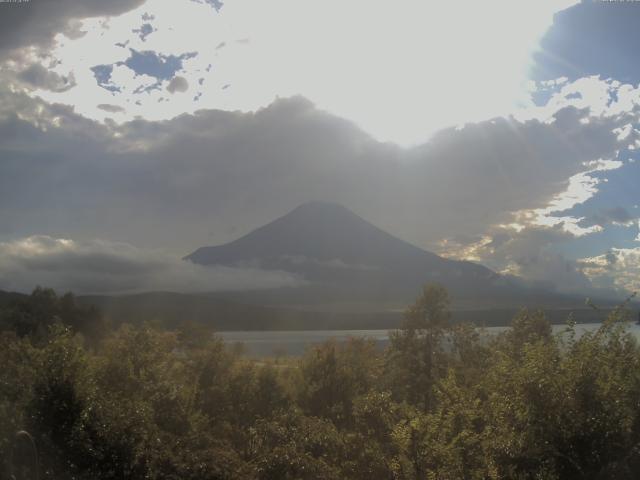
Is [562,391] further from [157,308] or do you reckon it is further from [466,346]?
[157,308]

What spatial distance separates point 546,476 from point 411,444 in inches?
127

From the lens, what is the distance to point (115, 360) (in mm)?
27953

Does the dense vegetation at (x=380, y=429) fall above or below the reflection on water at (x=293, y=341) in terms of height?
above

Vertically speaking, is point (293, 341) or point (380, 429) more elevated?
point (380, 429)

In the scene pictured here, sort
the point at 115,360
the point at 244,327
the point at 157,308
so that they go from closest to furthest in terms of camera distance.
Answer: the point at 115,360
the point at 157,308
the point at 244,327

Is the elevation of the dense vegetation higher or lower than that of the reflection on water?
higher

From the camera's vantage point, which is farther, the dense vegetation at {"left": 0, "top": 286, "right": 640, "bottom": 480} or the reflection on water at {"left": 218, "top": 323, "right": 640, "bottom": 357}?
the reflection on water at {"left": 218, "top": 323, "right": 640, "bottom": 357}

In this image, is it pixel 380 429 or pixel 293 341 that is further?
pixel 293 341

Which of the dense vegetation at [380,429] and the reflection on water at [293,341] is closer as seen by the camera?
the dense vegetation at [380,429]

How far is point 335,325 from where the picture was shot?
7298 inches

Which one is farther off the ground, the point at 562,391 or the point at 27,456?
the point at 562,391

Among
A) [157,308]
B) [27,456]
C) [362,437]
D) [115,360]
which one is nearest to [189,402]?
[115,360]

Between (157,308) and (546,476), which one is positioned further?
(157,308)

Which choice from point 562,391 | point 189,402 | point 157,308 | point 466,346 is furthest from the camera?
point 157,308
